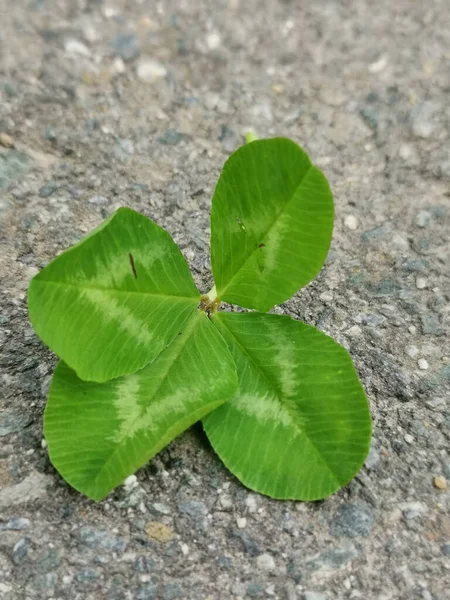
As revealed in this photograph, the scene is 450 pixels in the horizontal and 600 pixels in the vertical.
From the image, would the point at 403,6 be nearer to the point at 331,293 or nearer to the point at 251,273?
the point at 331,293

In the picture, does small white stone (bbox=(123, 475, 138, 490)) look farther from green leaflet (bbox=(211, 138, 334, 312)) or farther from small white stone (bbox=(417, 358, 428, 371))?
small white stone (bbox=(417, 358, 428, 371))

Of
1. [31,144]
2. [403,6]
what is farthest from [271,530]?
[403,6]

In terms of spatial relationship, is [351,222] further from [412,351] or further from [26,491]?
[26,491]

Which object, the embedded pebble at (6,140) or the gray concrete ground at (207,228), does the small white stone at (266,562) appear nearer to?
the gray concrete ground at (207,228)

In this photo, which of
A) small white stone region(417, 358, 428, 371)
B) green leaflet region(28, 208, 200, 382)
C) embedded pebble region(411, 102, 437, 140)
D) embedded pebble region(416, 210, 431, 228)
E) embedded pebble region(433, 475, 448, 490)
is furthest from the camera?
embedded pebble region(411, 102, 437, 140)

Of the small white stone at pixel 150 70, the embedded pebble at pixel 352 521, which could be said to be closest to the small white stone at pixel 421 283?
the embedded pebble at pixel 352 521

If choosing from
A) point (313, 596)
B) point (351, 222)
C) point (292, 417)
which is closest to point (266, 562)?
point (313, 596)

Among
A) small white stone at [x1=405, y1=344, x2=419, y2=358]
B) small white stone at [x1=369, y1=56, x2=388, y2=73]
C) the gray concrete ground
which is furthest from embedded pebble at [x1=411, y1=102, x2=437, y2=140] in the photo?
small white stone at [x1=405, y1=344, x2=419, y2=358]
